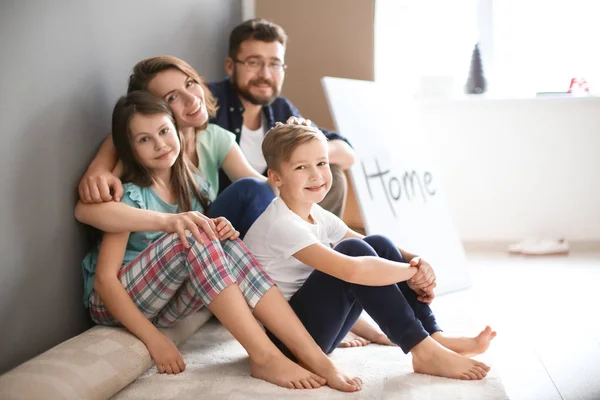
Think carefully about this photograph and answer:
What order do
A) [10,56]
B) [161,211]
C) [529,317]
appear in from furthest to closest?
[529,317] → [161,211] → [10,56]

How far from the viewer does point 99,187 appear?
170cm

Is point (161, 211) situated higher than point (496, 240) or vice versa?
point (161, 211)

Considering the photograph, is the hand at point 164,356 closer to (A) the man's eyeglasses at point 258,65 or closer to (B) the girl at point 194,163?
(B) the girl at point 194,163

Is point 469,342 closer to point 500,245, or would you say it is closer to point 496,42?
point 500,245

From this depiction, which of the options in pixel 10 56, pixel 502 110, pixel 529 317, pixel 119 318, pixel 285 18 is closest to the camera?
pixel 10 56

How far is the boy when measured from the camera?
5.12ft

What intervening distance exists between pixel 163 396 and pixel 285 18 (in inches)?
79.8

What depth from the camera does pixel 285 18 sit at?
313 cm

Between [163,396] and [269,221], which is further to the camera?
[269,221]

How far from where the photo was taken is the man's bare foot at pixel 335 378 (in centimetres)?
151

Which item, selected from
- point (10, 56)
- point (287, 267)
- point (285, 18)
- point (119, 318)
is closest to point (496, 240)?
point (285, 18)

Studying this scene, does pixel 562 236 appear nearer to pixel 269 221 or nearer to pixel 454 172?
pixel 454 172

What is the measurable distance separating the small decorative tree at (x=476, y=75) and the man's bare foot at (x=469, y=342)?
6.97 ft

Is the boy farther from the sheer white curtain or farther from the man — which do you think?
the sheer white curtain
